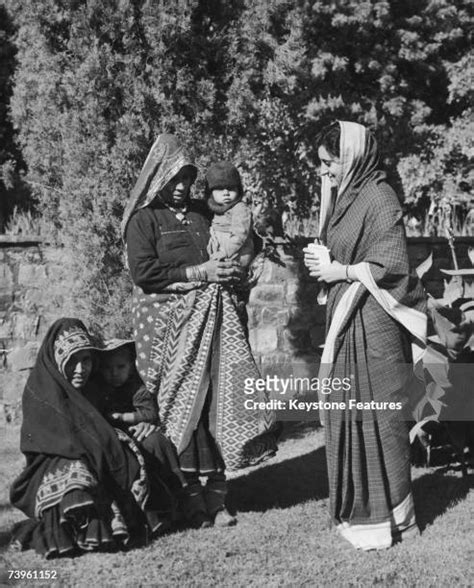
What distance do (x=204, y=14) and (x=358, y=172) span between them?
7.77ft

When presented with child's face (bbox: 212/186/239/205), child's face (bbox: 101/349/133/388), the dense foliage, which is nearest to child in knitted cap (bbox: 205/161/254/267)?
child's face (bbox: 212/186/239/205)

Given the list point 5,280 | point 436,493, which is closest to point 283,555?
point 436,493

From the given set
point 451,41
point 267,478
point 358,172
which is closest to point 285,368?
point 267,478

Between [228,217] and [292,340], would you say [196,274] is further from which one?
[292,340]

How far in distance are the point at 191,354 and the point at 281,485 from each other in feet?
4.28

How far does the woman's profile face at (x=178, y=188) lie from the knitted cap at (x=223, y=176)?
129 millimetres

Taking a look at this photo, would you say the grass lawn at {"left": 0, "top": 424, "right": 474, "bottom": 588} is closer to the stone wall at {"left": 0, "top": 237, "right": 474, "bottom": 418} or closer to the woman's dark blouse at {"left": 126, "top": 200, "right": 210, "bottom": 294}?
the woman's dark blouse at {"left": 126, "top": 200, "right": 210, "bottom": 294}

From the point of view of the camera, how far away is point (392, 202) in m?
3.77

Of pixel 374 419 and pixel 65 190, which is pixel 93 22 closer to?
pixel 65 190

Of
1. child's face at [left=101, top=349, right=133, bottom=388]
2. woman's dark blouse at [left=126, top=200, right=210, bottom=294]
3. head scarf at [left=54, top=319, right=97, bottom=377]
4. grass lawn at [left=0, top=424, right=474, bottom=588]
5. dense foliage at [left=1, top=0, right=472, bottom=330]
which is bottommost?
grass lawn at [left=0, top=424, right=474, bottom=588]

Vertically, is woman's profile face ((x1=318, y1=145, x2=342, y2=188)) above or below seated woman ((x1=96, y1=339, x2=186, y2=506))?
above

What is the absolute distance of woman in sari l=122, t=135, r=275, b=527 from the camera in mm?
4098

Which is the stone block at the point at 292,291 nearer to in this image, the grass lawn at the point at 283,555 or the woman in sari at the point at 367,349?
the grass lawn at the point at 283,555

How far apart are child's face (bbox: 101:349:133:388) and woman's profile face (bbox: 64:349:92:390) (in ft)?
0.61
